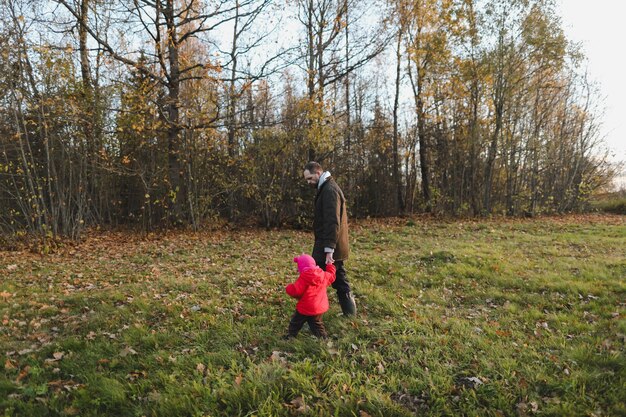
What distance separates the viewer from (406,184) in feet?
69.0

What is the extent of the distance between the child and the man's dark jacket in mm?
388

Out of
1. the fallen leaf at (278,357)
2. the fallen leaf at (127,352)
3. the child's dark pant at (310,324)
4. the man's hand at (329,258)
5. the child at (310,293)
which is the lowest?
the fallen leaf at (127,352)

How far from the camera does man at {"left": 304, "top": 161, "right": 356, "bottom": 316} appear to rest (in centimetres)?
474

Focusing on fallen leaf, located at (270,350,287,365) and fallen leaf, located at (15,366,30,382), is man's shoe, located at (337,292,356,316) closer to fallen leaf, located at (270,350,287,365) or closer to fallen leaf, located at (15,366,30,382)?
fallen leaf, located at (270,350,287,365)

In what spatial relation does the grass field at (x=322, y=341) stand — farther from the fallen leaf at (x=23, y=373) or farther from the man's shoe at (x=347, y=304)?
the man's shoe at (x=347, y=304)

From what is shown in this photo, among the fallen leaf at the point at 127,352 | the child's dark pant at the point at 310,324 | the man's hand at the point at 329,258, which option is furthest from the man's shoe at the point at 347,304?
the fallen leaf at the point at 127,352

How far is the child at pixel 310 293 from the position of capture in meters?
4.38

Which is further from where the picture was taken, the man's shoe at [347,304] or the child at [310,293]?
the man's shoe at [347,304]

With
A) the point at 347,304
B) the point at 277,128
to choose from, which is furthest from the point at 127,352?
the point at 277,128

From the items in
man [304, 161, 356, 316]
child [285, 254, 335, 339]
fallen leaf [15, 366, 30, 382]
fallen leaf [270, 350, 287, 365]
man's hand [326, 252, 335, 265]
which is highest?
man [304, 161, 356, 316]

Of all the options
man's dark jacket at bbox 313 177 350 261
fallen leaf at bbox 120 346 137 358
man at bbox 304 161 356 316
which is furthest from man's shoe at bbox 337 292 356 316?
fallen leaf at bbox 120 346 137 358

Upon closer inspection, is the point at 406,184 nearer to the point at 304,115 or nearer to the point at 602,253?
the point at 304,115

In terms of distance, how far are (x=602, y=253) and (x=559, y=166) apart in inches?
571

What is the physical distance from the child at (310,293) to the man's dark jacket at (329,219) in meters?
0.39
